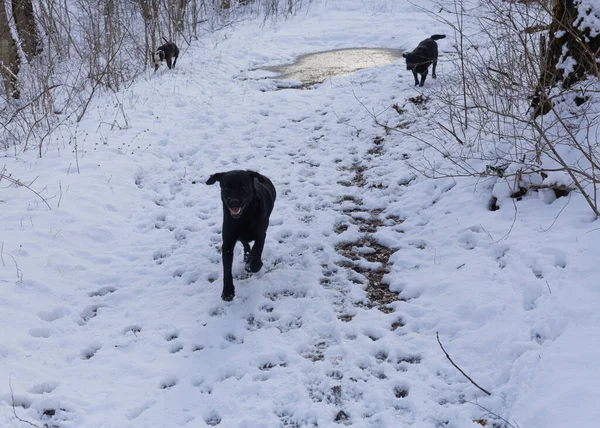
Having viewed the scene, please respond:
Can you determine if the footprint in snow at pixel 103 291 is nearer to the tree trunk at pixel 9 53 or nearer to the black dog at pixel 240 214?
the black dog at pixel 240 214

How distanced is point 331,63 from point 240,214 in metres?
10.4

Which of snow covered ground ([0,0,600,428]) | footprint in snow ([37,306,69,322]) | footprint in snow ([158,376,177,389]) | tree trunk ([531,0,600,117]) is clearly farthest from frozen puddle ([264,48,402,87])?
footprint in snow ([158,376,177,389])

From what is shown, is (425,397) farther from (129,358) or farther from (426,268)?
(129,358)

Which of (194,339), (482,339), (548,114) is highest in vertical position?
(548,114)

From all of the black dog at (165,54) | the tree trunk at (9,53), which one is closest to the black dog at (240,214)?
the tree trunk at (9,53)

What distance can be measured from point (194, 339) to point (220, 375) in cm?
54

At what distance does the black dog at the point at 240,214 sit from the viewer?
4594 mm

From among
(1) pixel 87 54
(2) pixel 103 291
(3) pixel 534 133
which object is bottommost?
(2) pixel 103 291

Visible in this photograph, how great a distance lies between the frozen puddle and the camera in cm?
1287

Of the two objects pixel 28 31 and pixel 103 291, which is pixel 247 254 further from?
pixel 28 31

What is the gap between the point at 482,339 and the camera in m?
3.73

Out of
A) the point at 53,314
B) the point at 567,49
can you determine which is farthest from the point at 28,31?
the point at 567,49

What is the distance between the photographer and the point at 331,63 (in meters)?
14.0

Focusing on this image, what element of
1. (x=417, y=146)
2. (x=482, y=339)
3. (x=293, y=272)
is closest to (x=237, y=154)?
(x=417, y=146)
